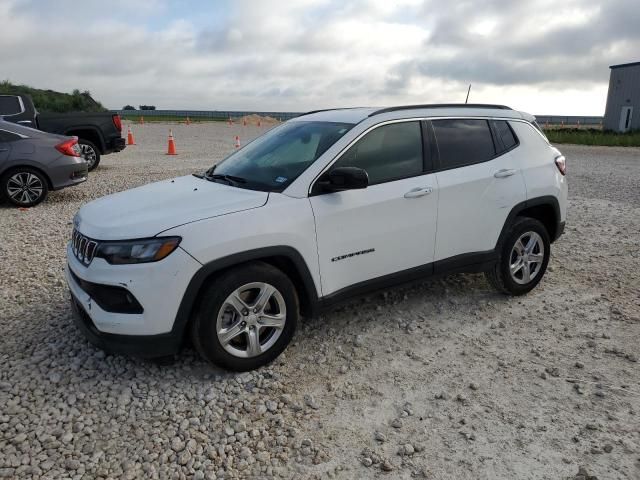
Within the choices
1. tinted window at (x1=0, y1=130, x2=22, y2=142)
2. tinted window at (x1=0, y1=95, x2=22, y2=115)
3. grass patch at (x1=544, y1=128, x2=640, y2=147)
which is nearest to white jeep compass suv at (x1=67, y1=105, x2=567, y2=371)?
tinted window at (x1=0, y1=130, x2=22, y2=142)

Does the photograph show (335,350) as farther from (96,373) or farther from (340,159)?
(96,373)

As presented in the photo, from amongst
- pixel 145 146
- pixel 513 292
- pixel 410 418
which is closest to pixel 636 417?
pixel 410 418

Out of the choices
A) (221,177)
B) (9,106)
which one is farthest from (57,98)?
(221,177)

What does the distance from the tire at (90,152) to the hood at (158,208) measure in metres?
10.1

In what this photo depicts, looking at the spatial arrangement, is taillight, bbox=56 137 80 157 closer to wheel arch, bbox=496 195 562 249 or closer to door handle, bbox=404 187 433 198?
door handle, bbox=404 187 433 198

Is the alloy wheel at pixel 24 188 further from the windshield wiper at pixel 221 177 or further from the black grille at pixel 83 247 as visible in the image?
the black grille at pixel 83 247

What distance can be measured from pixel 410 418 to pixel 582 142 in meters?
24.7

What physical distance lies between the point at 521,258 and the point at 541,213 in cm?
60

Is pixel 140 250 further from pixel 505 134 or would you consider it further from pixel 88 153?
pixel 88 153

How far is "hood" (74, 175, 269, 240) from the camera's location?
133 inches

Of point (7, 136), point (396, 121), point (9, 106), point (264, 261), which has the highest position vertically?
point (9, 106)

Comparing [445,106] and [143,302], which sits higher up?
[445,106]

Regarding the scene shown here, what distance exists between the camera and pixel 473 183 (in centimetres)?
453

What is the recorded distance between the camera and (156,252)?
327 cm
